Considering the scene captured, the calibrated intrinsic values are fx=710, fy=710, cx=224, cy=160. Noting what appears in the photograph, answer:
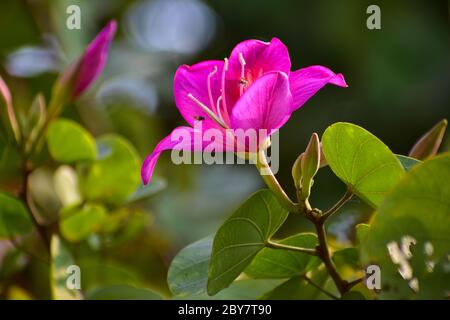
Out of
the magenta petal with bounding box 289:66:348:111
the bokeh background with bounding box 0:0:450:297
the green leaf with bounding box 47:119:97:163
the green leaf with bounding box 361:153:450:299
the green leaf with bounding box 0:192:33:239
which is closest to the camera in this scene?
the green leaf with bounding box 361:153:450:299

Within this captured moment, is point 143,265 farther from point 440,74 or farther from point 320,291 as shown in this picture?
point 440,74

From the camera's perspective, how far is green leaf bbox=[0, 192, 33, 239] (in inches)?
36.6

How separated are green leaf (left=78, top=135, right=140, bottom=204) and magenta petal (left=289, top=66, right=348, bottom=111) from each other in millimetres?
446

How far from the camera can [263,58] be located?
0.69 m

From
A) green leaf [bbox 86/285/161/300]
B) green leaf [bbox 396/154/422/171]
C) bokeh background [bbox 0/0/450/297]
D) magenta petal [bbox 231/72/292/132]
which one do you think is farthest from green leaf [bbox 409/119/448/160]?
bokeh background [bbox 0/0/450/297]

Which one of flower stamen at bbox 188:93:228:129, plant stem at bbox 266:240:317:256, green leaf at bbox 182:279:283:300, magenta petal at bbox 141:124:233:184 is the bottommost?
green leaf at bbox 182:279:283:300

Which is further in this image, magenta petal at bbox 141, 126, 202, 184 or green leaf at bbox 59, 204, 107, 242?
green leaf at bbox 59, 204, 107, 242

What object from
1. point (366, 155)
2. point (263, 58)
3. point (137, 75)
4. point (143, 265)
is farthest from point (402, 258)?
point (137, 75)

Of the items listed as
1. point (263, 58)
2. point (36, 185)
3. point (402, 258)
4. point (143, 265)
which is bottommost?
point (143, 265)

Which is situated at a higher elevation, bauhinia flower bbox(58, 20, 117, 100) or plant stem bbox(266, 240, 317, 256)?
bauhinia flower bbox(58, 20, 117, 100)

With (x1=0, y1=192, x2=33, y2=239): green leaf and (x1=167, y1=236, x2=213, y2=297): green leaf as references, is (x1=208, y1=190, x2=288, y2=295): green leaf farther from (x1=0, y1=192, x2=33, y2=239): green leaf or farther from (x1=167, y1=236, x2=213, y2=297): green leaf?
(x1=0, y1=192, x2=33, y2=239): green leaf

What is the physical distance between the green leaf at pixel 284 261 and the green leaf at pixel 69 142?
15.9 inches

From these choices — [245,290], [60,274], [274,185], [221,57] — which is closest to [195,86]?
[274,185]
